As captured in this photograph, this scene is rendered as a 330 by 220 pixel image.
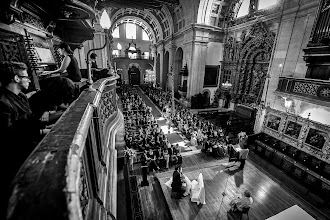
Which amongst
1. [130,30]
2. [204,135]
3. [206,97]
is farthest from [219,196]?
[130,30]

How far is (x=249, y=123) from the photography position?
48.8 feet

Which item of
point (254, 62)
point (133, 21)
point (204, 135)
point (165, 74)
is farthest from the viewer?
point (133, 21)

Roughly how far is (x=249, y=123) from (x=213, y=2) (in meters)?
13.9

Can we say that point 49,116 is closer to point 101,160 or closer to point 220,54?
point 101,160

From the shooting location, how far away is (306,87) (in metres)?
8.71

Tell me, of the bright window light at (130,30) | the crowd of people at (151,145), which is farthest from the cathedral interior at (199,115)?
the bright window light at (130,30)

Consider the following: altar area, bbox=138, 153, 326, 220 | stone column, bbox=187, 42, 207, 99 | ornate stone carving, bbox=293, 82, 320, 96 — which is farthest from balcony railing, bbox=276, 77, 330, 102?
stone column, bbox=187, 42, 207, 99

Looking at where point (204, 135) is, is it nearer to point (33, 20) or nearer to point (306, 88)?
point (306, 88)

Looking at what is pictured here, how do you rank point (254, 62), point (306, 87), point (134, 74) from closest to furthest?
point (306, 87)
point (254, 62)
point (134, 74)

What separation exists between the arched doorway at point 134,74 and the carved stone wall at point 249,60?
2654 cm

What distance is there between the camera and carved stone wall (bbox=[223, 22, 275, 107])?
46.0ft

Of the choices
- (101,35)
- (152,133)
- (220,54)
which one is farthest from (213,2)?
(152,133)

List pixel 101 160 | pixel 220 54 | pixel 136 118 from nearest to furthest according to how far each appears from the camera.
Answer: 1. pixel 101 160
2. pixel 136 118
3. pixel 220 54

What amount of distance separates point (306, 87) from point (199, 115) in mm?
10007
